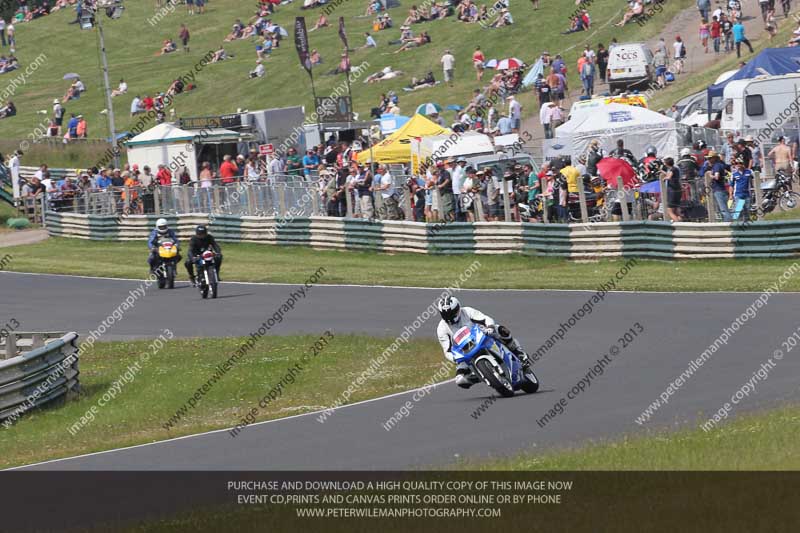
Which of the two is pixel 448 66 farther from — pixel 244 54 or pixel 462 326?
pixel 462 326

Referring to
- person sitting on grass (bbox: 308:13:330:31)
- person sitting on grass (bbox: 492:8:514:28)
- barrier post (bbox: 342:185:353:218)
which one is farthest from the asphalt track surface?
person sitting on grass (bbox: 308:13:330:31)

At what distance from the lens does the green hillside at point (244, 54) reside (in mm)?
51625

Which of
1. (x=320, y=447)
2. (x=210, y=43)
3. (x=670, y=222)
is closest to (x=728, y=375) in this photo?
(x=320, y=447)

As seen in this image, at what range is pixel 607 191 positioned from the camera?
89.7 feet

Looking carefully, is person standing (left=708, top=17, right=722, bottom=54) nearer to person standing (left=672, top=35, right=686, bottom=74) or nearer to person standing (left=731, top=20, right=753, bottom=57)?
person standing (left=672, top=35, right=686, bottom=74)

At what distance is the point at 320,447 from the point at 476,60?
38.4 metres

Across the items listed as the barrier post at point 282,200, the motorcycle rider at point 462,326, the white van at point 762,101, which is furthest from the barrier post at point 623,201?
the motorcycle rider at point 462,326

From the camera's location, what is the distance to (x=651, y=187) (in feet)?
87.9

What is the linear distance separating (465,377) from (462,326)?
0.60 meters

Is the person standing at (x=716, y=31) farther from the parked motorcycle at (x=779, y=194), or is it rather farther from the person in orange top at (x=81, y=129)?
the person in orange top at (x=81, y=129)

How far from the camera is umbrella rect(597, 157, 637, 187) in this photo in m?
27.2

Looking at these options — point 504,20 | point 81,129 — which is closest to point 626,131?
point 504,20

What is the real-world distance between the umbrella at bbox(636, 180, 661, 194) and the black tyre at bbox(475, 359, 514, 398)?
13.0 meters
